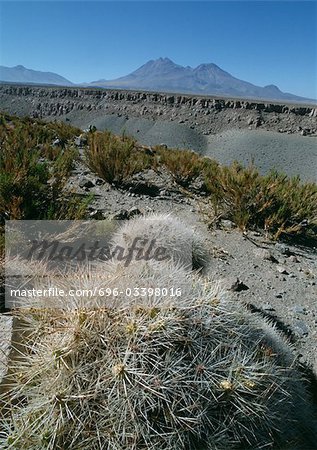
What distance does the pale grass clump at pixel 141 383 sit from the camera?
1.74 meters

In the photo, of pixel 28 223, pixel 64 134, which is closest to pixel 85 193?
pixel 28 223

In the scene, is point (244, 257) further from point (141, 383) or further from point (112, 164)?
point (141, 383)

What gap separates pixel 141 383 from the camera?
174 centimetres

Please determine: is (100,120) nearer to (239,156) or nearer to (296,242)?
(239,156)

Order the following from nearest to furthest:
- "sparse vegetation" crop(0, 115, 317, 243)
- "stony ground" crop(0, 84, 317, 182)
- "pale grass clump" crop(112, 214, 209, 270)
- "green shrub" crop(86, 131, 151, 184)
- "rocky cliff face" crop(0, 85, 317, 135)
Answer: "pale grass clump" crop(112, 214, 209, 270), "sparse vegetation" crop(0, 115, 317, 243), "green shrub" crop(86, 131, 151, 184), "stony ground" crop(0, 84, 317, 182), "rocky cliff face" crop(0, 85, 317, 135)

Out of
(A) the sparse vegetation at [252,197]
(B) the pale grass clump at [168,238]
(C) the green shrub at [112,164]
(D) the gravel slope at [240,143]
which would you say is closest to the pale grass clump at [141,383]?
(B) the pale grass clump at [168,238]

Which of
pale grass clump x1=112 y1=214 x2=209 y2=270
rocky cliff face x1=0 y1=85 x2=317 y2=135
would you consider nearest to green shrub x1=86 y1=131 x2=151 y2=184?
pale grass clump x1=112 y1=214 x2=209 y2=270

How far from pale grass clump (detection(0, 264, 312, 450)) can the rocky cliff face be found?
29583mm

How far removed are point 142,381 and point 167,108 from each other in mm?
37178

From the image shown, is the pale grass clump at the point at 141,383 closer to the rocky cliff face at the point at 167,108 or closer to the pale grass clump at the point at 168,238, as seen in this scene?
the pale grass clump at the point at 168,238

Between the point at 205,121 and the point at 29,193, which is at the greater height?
the point at 205,121

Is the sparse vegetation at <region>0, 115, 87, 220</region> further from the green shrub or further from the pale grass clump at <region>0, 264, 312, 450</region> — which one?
the pale grass clump at <region>0, 264, 312, 450</region>

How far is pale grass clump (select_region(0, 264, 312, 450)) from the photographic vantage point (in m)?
1.74

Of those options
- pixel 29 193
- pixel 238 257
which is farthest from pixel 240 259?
pixel 29 193
